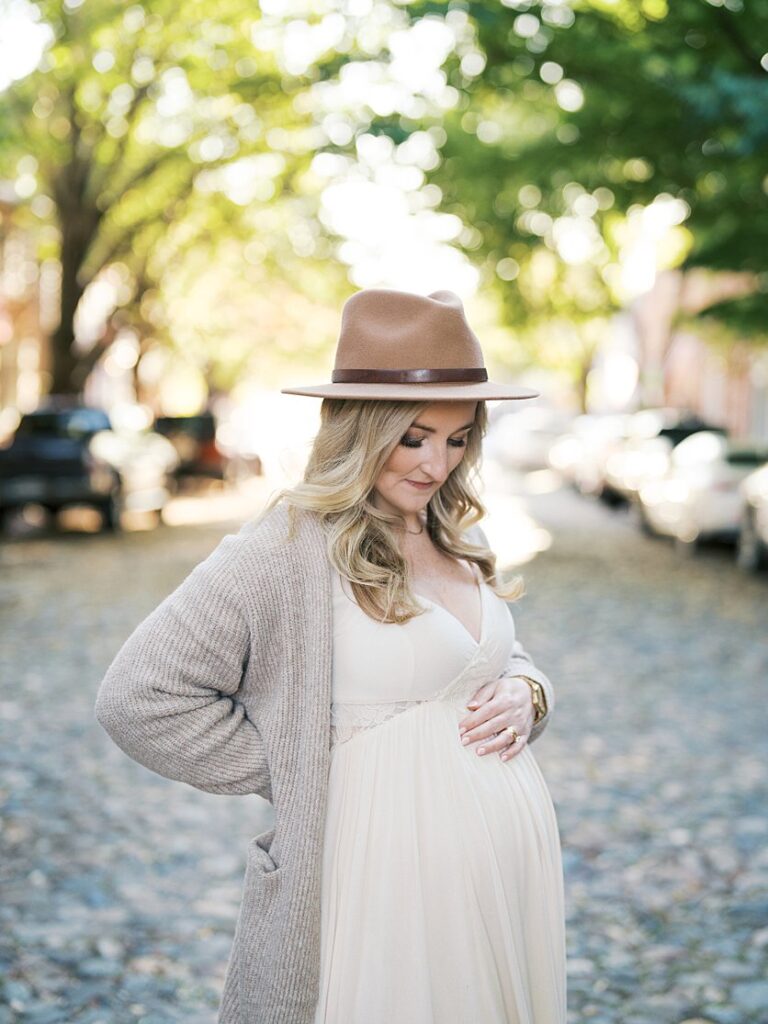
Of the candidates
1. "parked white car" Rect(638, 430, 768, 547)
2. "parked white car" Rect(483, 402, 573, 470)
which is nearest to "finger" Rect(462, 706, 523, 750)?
"parked white car" Rect(638, 430, 768, 547)

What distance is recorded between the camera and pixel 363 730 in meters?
2.42

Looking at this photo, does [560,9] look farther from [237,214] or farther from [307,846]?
[237,214]

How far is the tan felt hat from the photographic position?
2439 millimetres

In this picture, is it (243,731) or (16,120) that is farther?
(16,120)

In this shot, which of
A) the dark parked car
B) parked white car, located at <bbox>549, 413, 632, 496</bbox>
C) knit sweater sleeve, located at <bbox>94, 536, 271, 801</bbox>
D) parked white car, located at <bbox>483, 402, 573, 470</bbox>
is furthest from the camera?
parked white car, located at <bbox>483, 402, 573, 470</bbox>

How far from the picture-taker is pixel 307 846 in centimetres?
230

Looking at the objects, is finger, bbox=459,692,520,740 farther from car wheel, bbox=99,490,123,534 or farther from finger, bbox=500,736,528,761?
car wheel, bbox=99,490,123,534

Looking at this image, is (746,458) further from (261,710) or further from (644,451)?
(261,710)

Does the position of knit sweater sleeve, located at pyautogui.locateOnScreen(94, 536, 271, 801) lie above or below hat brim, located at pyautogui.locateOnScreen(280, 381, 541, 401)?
below

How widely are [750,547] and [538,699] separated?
42.7 ft

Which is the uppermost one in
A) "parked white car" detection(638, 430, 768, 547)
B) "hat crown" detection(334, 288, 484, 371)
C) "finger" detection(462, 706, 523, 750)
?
"hat crown" detection(334, 288, 484, 371)

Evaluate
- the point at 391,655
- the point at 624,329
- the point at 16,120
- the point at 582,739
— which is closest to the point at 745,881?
the point at 582,739

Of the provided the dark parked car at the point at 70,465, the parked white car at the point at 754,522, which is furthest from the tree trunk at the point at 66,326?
the parked white car at the point at 754,522

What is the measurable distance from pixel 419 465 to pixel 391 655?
14.8 inches
